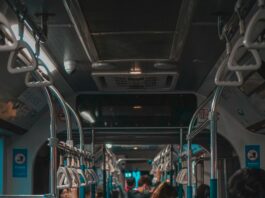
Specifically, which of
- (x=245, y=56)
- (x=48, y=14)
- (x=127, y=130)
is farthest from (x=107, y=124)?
(x=48, y=14)

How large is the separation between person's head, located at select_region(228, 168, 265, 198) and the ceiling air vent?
3.15m

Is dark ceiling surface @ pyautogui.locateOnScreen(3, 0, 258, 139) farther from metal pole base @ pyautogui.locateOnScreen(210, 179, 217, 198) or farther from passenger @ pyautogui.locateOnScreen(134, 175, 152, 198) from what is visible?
passenger @ pyautogui.locateOnScreen(134, 175, 152, 198)

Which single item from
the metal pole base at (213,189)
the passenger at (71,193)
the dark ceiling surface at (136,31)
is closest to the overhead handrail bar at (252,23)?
the dark ceiling surface at (136,31)

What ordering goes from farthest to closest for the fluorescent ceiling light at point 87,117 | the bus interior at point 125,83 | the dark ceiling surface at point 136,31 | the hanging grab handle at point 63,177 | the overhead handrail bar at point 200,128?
the fluorescent ceiling light at point 87,117, the overhead handrail bar at point 200,128, the hanging grab handle at point 63,177, the dark ceiling surface at point 136,31, the bus interior at point 125,83

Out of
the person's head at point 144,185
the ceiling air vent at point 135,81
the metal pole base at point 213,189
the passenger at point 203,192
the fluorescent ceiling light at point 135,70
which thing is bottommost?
the passenger at point 203,192

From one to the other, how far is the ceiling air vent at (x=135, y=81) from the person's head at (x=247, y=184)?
3152 millimetres

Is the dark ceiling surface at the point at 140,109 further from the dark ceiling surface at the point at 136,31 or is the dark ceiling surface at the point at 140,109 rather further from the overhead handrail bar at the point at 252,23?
the overhead handrail bar at the point at 252,23

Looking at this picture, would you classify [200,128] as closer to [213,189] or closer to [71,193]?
[213,189]

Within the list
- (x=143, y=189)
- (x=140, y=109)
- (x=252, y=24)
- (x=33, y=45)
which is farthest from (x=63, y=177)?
(x=143, y=189)

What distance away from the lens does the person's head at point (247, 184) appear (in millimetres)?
2695

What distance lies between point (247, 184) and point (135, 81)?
12.2ft

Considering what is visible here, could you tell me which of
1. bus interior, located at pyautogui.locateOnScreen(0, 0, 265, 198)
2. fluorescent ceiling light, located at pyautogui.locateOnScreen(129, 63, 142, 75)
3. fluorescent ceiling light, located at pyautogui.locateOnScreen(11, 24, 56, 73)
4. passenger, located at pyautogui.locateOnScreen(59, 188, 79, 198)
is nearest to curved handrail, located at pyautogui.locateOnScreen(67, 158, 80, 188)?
bus interior, located at pyautogui.locateOnScreen(0, 0, 265, 198)

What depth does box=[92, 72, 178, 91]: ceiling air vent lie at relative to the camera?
5.95m

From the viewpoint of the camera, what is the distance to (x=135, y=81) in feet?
20.8
